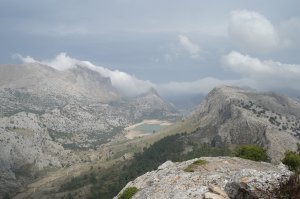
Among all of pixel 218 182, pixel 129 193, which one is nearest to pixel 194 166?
pixel 129 193

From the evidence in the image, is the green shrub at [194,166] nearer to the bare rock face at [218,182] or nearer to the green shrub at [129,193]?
the bare rock face at [218,182]

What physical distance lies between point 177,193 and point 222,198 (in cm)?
1488

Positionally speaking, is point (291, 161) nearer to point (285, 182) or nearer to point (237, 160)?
point (237, 160)

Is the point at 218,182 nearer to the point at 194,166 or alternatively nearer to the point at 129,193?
the point at 194,166

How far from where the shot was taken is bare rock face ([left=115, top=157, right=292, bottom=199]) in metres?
40.2

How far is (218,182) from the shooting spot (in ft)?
195

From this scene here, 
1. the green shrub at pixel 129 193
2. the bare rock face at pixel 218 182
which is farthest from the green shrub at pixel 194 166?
the green shrub at pixel 129 193

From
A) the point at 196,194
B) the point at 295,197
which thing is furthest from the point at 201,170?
the point at 295,197

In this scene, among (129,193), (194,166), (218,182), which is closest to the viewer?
(218,182)

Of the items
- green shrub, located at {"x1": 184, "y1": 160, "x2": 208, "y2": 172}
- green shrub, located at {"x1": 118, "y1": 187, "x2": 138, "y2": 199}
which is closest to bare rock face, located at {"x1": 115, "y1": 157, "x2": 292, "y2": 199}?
green shrub, located at {"x1": 184, "y1": 160, "x2": 208, "y2": 172}

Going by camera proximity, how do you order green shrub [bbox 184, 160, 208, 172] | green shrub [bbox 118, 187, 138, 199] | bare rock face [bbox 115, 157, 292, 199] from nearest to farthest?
bare rock face [bbox 115, 157, 292, 199] → green shrub [bbox 184, 160, 208, 172] → green shrub [bbox 118, 187, 138, 199]

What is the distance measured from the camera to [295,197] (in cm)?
3759

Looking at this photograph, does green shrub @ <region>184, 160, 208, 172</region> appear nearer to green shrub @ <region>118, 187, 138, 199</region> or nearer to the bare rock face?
the bare rock face

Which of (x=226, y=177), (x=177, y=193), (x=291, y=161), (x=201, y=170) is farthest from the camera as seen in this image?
(x=291, y=161)
